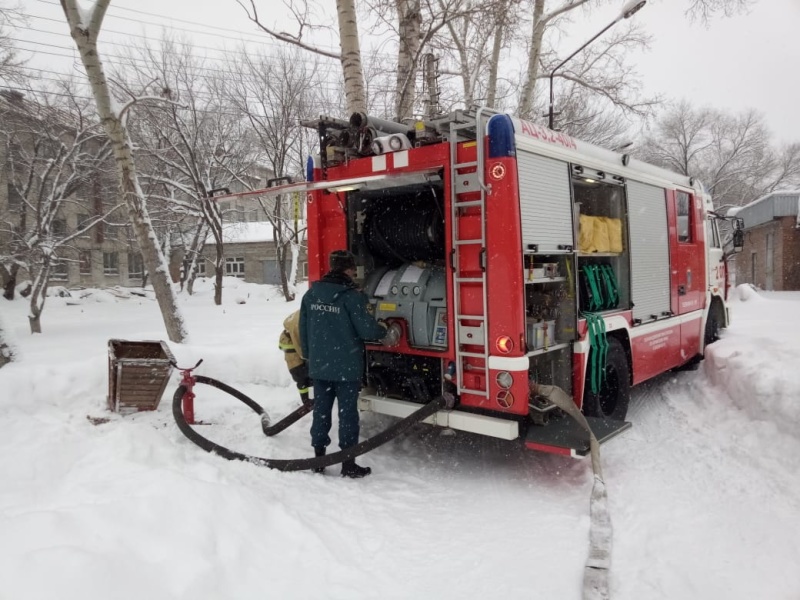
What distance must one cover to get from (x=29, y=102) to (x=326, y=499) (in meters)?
20.2

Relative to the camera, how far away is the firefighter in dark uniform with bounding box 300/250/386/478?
4840mm

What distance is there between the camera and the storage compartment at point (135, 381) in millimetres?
5629

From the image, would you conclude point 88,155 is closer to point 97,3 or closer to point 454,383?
point 97,3

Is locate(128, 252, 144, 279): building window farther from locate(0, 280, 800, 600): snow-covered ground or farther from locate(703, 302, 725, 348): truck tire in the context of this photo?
locate(703, 302, 725, 348): truck tire

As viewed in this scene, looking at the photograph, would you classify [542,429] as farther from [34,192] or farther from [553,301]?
[34,192]

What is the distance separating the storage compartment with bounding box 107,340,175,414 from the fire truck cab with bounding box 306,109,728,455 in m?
1.86

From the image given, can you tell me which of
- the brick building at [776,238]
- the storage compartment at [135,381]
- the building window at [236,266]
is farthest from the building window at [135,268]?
the storage compartment at [135,381]

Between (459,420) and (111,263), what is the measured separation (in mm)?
39865

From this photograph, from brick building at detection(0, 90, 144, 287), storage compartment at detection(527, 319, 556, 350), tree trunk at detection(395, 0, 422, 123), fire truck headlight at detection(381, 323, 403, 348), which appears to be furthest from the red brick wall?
brick building at detection(0, 90, 144, 287)

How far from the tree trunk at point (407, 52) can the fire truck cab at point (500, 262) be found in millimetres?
4527

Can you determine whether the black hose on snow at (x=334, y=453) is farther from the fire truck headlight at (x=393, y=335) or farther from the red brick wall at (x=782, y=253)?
the red brick wall at (x=782, y=253)

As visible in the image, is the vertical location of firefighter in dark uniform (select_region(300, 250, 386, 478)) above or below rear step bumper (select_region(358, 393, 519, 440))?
above

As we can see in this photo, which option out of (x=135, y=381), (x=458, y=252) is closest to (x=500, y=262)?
(x=458, y=252)

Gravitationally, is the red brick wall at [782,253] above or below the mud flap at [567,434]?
above
